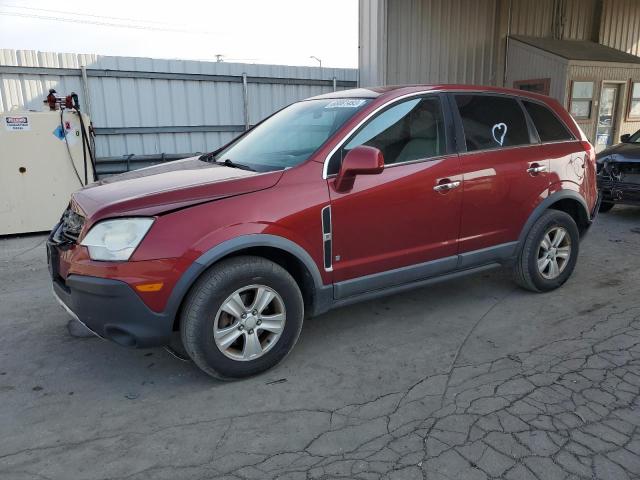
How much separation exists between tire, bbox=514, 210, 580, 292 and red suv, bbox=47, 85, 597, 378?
14 mm

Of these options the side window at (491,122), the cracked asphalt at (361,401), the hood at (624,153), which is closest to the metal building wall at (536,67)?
the hood at (624,153)

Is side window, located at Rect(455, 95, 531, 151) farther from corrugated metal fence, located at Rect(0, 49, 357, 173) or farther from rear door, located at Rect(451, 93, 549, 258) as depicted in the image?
corrugated metal fence, located at Rect(0, 49, 357, 173)

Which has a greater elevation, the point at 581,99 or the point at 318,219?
the point at 581,99

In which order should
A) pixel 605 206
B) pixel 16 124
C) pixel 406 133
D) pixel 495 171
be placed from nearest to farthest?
pixel 406 133 < pixel 495 171 < pixel 16 124 < pixel 605 206

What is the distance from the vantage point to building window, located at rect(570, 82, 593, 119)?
39.0ft

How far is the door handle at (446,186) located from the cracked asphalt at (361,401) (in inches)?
42.3

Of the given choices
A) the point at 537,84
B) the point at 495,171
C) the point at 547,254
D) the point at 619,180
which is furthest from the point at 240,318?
the point at 537,84

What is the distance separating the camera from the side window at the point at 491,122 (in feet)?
13.2

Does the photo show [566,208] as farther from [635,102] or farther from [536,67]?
[635,102]

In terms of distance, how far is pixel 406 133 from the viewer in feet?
12.2

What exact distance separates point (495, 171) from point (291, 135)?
64.0 inches

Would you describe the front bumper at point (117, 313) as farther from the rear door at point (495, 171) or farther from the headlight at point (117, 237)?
the rear door at point (495, 171)

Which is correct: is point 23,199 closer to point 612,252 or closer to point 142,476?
point 142,476

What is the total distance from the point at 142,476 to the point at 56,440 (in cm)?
61
